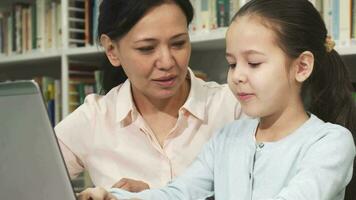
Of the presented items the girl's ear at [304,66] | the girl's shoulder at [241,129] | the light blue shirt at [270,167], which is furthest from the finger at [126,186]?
the girl's ear at [304,66]

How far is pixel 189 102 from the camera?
1.42m

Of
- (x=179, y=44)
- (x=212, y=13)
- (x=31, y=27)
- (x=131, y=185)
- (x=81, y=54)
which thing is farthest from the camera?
(x=31, y=27)

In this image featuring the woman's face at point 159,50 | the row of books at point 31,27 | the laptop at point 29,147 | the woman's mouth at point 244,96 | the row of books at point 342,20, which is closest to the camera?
the laptop at point 29,147

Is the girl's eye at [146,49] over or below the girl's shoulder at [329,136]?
over

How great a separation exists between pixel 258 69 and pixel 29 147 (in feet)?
1.68

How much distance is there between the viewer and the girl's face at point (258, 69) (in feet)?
3.21

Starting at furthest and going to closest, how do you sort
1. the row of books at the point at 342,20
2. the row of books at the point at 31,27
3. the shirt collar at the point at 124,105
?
the row of books at the point at 31,27
the row of books at the point at 342,20
the shirt collar at the point at 124,105

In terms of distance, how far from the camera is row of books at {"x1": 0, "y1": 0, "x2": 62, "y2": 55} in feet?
8.11

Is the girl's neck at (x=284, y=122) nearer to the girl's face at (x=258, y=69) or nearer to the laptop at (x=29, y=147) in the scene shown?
the girl's face at (x=258, y=69)

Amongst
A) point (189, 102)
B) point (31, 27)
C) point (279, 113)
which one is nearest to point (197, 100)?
point (189, 102)

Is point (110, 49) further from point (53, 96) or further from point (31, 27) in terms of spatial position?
point (31, 27)

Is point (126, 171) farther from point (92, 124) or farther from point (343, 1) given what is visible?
point (343, 1)

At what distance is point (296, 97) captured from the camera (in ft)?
3.43

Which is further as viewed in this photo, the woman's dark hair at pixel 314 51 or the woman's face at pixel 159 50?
the woman's face at pixel 159 50
